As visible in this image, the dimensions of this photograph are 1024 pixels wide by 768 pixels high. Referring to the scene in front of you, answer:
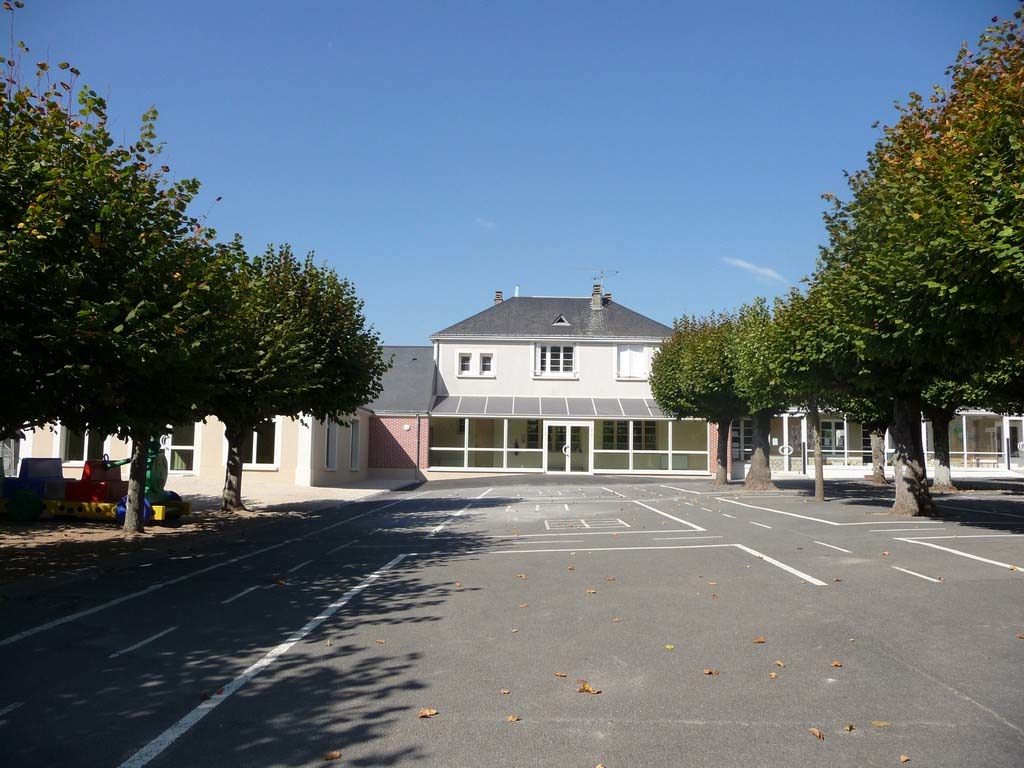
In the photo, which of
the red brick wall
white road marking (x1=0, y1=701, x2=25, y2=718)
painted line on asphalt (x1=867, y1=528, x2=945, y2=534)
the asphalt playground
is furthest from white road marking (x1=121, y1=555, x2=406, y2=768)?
the red brick wall

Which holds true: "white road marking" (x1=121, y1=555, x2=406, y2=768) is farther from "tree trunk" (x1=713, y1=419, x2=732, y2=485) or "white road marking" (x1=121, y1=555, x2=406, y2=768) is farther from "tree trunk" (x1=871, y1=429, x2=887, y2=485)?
"tree trunk" (x1=871, y1=429, x2=887, y2=485)

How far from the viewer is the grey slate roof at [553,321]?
41969 mm

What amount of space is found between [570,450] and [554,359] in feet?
16.9

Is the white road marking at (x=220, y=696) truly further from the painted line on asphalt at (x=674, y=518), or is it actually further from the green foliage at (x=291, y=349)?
the painted line on asphalt at (x=674, y=518)

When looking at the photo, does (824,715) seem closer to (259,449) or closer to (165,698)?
(165,698)

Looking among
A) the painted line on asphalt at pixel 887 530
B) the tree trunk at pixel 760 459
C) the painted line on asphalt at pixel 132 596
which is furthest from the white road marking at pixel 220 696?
the tree trunk at pixel 760 459

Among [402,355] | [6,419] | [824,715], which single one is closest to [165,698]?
[824,715]

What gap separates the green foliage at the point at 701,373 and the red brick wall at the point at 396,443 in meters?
12.3

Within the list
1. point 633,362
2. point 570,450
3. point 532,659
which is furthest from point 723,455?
point 532,659

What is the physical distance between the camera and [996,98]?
A: 10453mm

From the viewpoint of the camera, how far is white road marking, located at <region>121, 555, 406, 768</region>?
415 cm

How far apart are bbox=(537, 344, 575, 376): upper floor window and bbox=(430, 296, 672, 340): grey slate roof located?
0.73m

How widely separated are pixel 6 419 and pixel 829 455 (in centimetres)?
4134

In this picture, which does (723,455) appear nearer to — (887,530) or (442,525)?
(887,530)
